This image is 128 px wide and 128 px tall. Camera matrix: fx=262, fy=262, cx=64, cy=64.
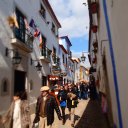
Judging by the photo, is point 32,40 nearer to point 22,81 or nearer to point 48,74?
point 22,81

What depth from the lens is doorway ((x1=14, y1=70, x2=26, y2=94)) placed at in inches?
514

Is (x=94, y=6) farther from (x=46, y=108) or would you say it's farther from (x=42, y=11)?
(x=42, y=11)

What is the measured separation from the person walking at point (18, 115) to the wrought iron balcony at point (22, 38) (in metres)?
5.79

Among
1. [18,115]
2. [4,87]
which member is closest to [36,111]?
[18,115]

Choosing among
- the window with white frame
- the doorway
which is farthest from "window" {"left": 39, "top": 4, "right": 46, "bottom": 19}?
the window with white frame

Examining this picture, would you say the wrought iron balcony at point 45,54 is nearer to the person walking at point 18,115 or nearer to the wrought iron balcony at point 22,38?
the wrought iron balcony at point 22,38

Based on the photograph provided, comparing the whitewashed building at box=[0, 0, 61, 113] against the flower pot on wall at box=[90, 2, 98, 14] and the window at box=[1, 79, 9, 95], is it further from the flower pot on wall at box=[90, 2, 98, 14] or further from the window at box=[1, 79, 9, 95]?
the flower pot on wall at box=[90, 2, 98, 14]

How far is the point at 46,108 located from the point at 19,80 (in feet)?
20.1

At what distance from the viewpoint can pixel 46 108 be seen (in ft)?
25.4

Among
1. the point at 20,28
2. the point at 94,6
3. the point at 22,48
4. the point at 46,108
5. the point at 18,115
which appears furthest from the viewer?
the point at 20,28

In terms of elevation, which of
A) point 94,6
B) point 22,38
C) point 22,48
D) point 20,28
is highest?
point 20,28

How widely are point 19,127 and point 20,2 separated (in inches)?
348

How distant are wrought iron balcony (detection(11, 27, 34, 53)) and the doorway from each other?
Result: 130 cm

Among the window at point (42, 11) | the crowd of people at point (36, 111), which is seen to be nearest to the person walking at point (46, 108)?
the crowd of people at point (36, 111)
